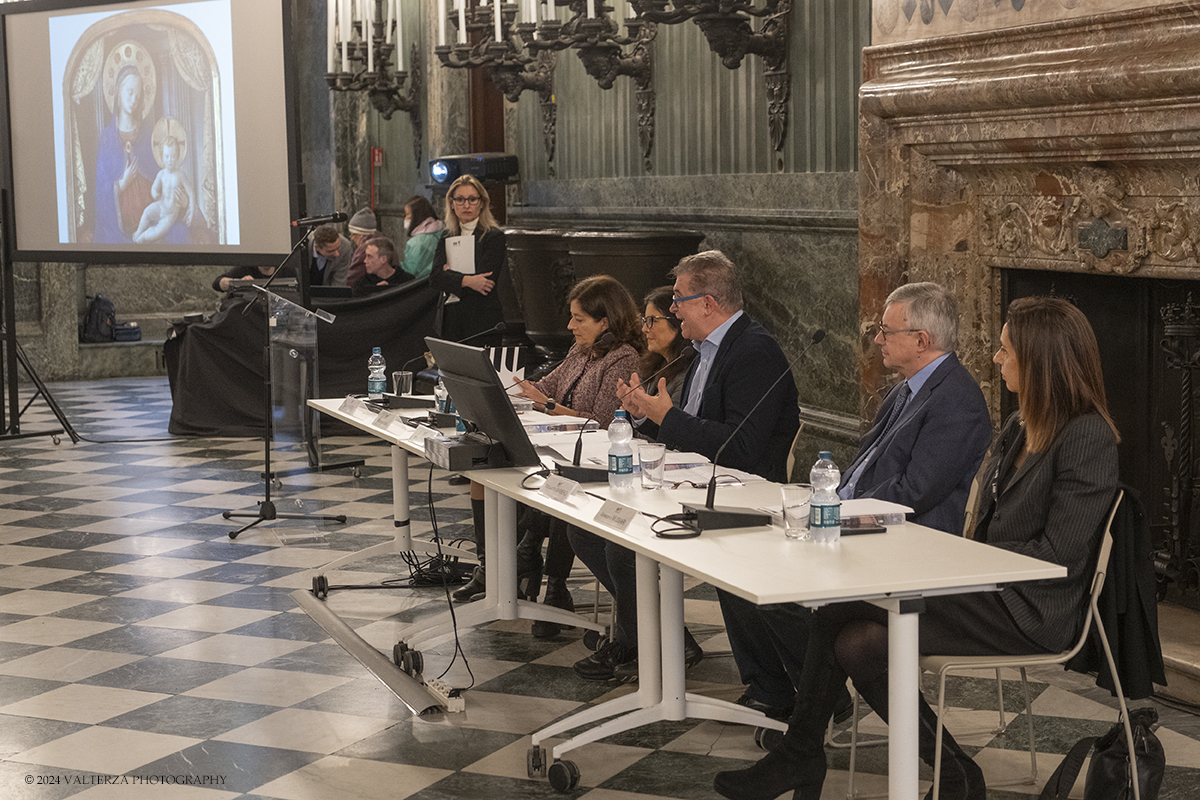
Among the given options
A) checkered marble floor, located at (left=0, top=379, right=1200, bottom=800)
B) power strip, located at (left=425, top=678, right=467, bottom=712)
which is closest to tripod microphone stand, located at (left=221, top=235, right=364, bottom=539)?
checkered marble floor, located at (left=0, top=379, right=1200, bottom=800)

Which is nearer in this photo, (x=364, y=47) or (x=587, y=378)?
(x=587, y=378)

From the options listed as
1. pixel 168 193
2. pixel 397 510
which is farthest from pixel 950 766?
pixel 168 193

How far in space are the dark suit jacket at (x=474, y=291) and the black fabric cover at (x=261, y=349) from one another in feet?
6.06

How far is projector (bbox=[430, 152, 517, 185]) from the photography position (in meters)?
10.9

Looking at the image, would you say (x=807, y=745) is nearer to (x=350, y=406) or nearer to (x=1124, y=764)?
(x=1124, y=764)

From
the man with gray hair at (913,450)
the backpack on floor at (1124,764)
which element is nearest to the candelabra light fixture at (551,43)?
the man with gray hair at (913,450)

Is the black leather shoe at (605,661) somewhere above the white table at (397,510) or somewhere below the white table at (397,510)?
below

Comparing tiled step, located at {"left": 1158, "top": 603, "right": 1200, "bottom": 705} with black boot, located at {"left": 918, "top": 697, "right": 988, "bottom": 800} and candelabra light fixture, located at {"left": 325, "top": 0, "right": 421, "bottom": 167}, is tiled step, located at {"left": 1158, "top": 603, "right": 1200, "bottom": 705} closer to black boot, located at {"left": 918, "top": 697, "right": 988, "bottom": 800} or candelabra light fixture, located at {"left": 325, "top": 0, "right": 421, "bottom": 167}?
black boot, located at {"left": 918, "top": 697, "right": 988, "bottom": 800}

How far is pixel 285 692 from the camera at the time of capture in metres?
4.31

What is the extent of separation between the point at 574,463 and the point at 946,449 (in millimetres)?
1040

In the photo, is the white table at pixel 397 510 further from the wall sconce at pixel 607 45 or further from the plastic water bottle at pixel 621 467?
the wall sconce at pixel 607 45

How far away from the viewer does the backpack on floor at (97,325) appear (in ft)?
44.4

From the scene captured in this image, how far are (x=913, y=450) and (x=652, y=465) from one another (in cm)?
69

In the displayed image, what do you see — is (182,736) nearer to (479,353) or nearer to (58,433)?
(479,353)
